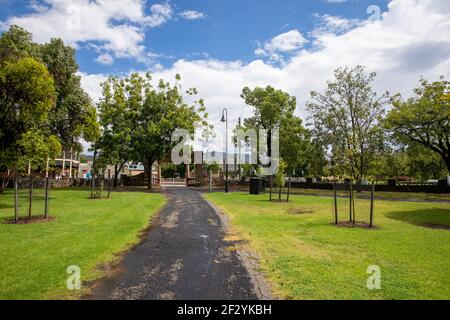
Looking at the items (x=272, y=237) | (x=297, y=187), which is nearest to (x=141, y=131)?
(x=297, y=187)

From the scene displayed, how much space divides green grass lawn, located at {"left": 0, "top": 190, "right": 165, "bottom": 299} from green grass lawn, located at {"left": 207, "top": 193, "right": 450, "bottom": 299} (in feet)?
12.4

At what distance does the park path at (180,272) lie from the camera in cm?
558

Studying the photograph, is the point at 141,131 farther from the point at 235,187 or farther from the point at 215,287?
the point at 215,287

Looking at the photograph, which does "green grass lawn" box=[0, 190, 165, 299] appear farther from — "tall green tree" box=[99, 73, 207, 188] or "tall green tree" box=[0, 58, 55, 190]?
"tall green tree" box=[99, 73, 207, 188]

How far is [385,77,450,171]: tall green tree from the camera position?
1078 inches

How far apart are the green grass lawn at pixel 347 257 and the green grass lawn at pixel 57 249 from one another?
12.4 feet

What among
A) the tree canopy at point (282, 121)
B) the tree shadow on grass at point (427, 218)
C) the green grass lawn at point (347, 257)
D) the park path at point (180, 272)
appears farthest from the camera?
the tree canopy at point (282, 121)

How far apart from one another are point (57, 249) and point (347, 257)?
733 cm

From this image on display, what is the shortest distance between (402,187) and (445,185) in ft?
14.0

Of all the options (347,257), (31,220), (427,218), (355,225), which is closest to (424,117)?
(427,218)

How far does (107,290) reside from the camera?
18.7ft

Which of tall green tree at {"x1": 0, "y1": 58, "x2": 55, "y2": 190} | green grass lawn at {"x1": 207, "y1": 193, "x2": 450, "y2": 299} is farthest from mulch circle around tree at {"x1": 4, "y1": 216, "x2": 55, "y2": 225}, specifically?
green grass lawn at {"x1": 207, "y1": 193, "x2": 450, "y2": 299}

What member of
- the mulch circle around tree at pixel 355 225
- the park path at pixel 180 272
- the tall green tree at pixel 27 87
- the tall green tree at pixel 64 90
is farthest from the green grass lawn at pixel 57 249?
the tall green tree at pixel 64 90

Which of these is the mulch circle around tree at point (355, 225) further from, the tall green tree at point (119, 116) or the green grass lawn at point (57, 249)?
the tall green tree at point (119, 116)
